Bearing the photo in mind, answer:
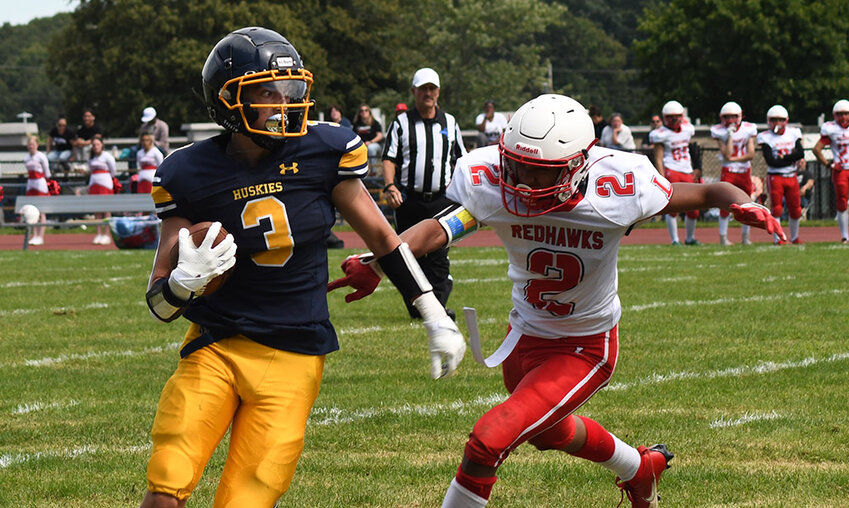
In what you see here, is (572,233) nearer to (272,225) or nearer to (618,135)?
(272,225)

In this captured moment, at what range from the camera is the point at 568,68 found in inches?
3930

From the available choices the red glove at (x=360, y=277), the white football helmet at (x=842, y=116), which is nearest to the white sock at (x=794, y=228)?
the white football helmet at (x=842, y=116)

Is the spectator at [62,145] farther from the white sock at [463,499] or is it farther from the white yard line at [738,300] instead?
the white sock at [463,499]

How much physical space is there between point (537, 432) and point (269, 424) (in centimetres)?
94

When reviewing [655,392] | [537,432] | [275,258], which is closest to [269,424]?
[275,258]

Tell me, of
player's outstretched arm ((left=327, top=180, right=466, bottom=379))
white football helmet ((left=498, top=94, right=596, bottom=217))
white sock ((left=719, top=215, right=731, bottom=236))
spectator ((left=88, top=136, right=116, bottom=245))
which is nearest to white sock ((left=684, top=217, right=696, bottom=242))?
white sock ((left=719, top=215, right=731, bottom=236))

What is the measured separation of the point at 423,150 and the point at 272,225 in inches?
228

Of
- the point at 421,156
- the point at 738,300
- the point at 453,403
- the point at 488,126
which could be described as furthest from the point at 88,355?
the point at 488,126

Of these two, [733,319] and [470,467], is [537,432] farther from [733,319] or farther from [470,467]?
[733,319]

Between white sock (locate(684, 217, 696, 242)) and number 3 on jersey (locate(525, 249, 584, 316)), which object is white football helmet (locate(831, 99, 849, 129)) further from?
number 3 on jersey (locate(525, 249, 584, 316))

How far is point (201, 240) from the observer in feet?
11.0

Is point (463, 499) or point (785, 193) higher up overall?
point (463, 499)

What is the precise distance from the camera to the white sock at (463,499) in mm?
3682

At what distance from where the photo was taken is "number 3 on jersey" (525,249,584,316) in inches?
158
